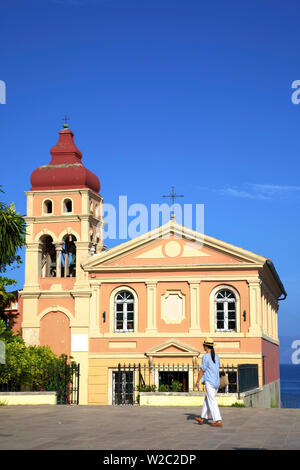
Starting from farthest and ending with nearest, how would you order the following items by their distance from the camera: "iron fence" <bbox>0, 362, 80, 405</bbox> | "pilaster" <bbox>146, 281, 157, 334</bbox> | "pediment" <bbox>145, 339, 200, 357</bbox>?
"pilaster" <bbox>146, 281, 157, 334</bbox>
"pediment" <bbox>145, 339, 200, 357</bbox>
"iron fence" <bbox>0, 362, 80, 405</bbox>

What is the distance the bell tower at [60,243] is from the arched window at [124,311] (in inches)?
56.7

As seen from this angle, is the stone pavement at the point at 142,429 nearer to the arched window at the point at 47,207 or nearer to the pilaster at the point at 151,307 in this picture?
the pilaster at the point at 151,307

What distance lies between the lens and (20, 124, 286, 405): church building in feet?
95.9

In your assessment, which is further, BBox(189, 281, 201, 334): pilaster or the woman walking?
BBox(189, 281, 201, 334): pilaster

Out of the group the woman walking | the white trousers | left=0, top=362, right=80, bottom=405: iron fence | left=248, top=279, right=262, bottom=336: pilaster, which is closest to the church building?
left=248, top=279, right=262, bottom=336: pilaster

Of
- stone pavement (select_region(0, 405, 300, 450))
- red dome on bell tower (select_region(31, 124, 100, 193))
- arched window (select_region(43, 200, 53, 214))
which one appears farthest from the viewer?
arched window (select_region(43, 200, 53, 214))

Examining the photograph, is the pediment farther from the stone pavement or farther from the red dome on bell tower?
the stone pavement

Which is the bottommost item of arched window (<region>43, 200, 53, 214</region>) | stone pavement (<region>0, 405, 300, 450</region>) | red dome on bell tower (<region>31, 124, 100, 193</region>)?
stone pavement (<region>0, 405, 300, 450</region>)

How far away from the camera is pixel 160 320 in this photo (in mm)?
29766

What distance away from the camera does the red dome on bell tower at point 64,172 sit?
1277 inches

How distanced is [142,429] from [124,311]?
17804 millimetres

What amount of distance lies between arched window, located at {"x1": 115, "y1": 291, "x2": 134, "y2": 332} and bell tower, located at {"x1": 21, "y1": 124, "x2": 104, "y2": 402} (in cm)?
144

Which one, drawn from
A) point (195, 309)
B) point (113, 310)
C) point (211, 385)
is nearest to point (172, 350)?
point (195, 309)
